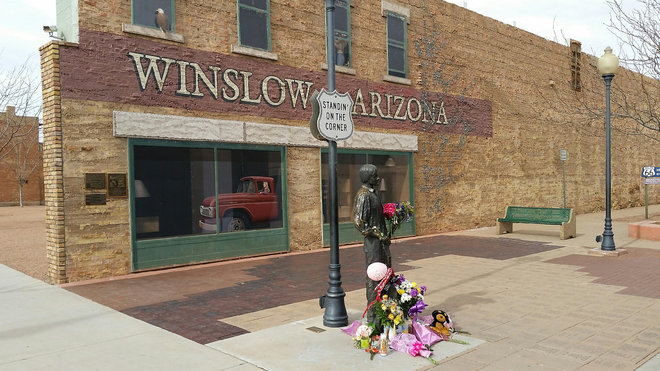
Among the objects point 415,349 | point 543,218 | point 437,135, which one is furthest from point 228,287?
point 543,218

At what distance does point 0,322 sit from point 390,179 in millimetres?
10717

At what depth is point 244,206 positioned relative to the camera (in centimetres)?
1166

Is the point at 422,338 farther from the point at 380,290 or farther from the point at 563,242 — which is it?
the point at 563,242

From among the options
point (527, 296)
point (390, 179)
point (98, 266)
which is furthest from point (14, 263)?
point (527, 296)

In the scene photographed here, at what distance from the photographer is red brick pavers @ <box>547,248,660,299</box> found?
308 inches

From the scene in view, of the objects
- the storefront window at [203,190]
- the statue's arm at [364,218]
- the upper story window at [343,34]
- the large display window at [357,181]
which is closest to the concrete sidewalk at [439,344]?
the statue's arm at [364,218]

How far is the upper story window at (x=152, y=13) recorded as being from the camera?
10.1m

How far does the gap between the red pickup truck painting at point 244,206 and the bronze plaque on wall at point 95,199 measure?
6.78 ft

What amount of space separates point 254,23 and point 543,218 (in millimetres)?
9935

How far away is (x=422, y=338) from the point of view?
5.09 m

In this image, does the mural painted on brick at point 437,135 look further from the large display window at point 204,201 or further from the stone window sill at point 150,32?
the stone window sill at point 150,32

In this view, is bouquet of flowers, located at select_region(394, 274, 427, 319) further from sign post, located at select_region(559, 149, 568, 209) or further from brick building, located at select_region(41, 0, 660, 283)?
sign post, located at select_region(559, 149, 568, 209)

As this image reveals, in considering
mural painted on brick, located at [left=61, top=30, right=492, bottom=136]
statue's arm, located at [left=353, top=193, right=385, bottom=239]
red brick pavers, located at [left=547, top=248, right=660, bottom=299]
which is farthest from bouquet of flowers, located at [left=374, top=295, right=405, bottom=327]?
mural painted on brick, located at [left=61, top=30, right=492, bottom=136]

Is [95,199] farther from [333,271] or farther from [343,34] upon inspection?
[343,34]
